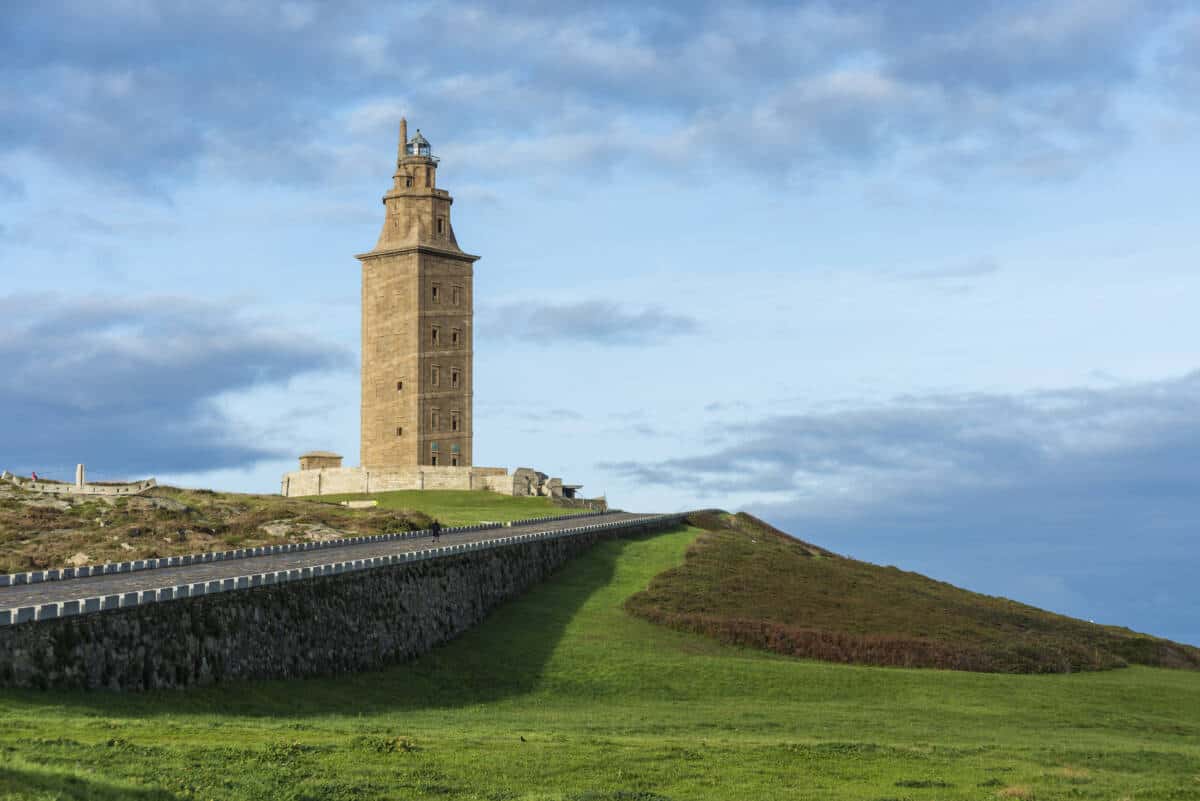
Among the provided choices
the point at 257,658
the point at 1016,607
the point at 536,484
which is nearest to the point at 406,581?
the point at 257,658

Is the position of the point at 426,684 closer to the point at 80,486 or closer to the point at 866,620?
the point at 866,620

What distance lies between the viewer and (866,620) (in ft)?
214

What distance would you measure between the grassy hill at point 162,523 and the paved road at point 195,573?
12.8m

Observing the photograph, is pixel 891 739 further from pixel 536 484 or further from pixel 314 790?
pixel 536 484

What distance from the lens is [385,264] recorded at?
134375mm

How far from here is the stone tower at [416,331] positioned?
132000 mm

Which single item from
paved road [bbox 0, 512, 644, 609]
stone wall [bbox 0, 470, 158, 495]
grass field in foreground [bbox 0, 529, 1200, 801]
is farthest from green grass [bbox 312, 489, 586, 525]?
grass field in foreground [bbox 0, 529, 1200, 801]

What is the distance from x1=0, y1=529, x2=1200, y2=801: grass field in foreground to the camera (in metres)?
26.5

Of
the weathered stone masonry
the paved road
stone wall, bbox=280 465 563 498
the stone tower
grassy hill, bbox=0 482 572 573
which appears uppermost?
the stone tower

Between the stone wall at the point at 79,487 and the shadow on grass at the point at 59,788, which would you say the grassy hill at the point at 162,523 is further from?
the shadow on grass at the point at 59,788

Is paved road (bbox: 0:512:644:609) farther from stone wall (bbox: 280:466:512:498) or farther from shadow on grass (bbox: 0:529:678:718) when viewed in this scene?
stone wall (bbox: 280:466:512:498)

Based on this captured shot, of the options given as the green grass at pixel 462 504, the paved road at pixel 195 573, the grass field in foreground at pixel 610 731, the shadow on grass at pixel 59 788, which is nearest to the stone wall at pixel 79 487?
the green grass at pixel 462 504

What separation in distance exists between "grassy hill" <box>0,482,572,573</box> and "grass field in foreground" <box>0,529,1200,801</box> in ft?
84.5

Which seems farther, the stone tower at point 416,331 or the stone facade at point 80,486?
the stone tower at point 416,331
